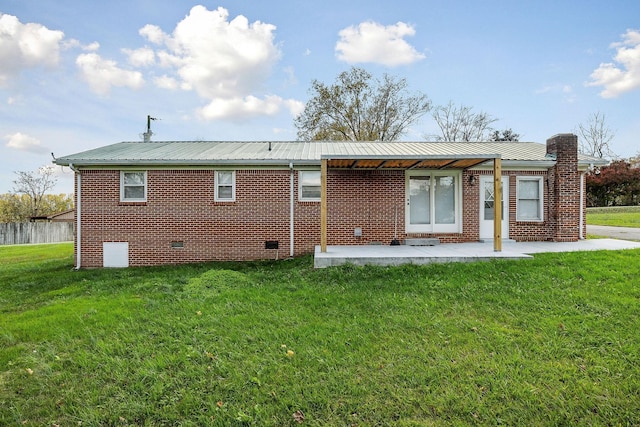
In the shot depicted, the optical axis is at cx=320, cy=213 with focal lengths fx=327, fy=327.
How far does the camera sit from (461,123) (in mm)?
29922

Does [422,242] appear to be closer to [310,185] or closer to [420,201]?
[420,201]

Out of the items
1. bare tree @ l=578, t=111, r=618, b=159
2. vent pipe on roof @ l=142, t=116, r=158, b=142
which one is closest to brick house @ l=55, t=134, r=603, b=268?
vent pipe on roof @ l=142, t=116, r=158, b=142

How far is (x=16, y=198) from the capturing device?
37.0 meters

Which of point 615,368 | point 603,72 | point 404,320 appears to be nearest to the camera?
point 615,368

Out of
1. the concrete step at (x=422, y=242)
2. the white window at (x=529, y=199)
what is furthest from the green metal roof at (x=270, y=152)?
the concrete step at (x=422, y=242)

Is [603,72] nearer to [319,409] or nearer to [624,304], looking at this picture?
[624,304]

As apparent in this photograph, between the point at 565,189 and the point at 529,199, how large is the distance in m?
0.97

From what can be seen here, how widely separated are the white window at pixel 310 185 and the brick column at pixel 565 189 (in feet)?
23.8

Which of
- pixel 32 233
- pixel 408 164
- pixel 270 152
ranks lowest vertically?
pixel 32 233

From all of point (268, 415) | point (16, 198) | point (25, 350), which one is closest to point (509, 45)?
point (268, 415)

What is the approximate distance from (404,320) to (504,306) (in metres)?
1.61

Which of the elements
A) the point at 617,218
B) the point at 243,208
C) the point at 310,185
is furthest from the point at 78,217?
the point at 617,218

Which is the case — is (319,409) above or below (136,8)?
below

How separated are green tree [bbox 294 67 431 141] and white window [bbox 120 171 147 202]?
1731 cm
